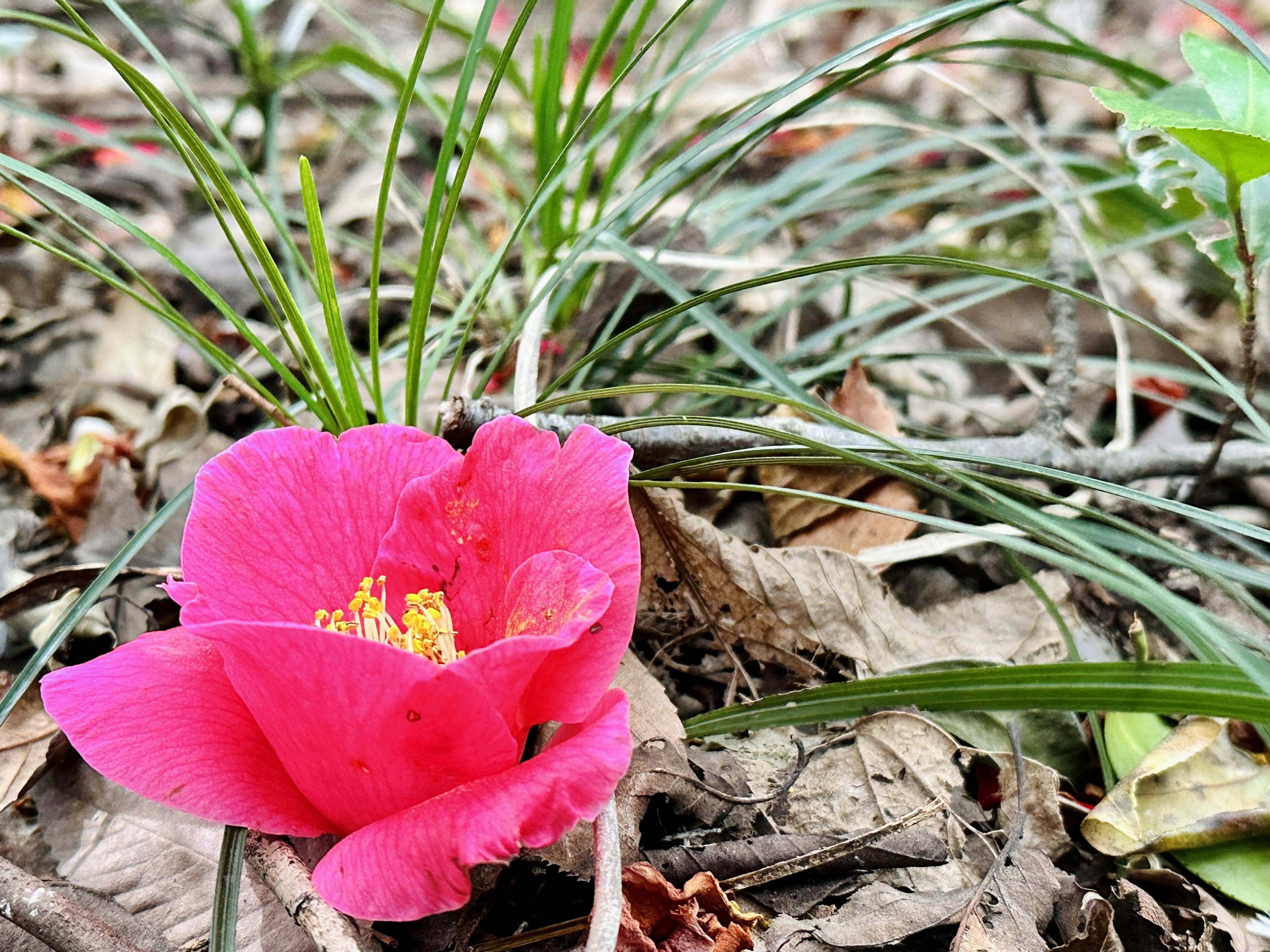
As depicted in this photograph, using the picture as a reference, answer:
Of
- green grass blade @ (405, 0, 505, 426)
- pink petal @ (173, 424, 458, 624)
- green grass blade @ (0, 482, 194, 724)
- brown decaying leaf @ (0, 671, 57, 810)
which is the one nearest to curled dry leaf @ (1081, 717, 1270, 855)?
pink petal @ (173, 424, 458, 624)

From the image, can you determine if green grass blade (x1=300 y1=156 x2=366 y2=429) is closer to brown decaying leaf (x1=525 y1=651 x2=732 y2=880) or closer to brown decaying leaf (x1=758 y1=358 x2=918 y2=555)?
brown decaying leaf (x1=525 y1=651 x2=732 y2=880)

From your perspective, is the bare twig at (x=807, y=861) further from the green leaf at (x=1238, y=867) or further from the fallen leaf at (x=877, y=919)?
the green leaf at (x=1238, y=867)

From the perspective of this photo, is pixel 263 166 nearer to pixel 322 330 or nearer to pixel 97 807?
pixel 322 330

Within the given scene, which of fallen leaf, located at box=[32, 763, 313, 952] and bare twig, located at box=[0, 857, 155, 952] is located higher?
bare twig, located at box=[0, 857, 155, 952]

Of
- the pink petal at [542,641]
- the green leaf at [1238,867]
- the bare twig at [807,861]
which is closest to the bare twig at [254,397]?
the pink petal at [542,641]

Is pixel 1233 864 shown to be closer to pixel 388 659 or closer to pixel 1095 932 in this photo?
pixel 1095 932
